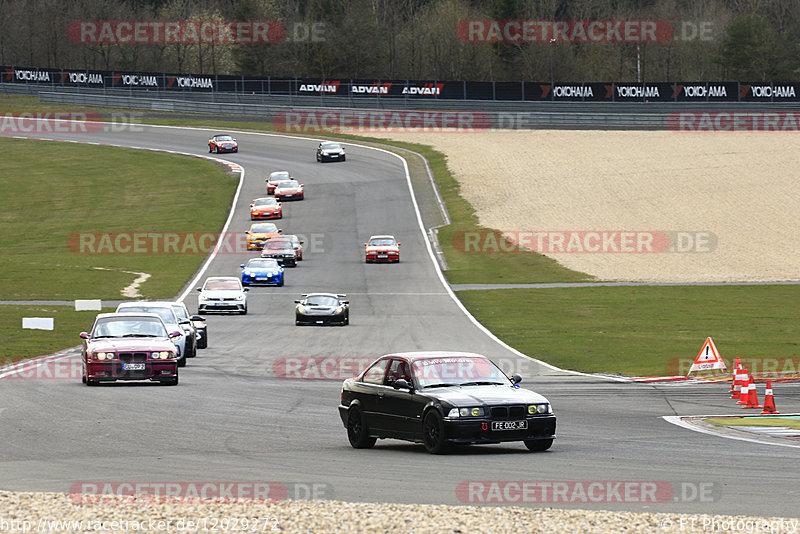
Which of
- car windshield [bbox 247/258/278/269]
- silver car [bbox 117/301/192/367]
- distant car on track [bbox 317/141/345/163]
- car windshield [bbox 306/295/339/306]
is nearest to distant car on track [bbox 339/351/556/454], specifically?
silver car [bbox 117/301/192/367]

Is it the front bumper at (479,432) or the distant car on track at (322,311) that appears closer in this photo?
the front bumper at (479,432)

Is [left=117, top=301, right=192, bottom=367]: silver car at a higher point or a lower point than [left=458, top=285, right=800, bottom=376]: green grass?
higher

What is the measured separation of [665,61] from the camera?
12706 centimetres

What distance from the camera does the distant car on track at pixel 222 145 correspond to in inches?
3300

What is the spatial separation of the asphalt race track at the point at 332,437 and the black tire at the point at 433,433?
0.17 meters

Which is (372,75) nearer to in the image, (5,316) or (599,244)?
(599,244)

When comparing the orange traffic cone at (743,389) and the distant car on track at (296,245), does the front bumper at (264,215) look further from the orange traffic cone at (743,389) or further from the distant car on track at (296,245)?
the orange traffic cone at (743,389)

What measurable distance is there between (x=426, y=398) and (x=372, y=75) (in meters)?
113

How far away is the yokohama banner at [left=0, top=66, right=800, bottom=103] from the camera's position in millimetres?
85750

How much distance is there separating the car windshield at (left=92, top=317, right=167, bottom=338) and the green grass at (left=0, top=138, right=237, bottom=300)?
2111 cm

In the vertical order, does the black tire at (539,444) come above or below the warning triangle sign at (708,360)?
above

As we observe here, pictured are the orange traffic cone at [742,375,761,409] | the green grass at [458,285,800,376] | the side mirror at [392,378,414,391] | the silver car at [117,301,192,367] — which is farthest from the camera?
the green grass at [458,285,800,376]

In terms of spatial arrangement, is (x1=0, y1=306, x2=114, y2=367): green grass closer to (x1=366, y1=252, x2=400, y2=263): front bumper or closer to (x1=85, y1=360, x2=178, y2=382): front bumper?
(x1=85, y1=360, x2=178, y2=382): front bumper

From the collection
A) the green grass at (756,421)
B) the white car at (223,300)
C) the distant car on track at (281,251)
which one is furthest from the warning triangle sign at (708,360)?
the distant car on track at (281,251)
